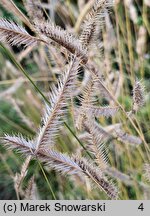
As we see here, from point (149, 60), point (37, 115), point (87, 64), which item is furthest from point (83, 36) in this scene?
point (149, 60)

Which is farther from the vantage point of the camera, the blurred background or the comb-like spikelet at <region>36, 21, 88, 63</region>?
the blurred background

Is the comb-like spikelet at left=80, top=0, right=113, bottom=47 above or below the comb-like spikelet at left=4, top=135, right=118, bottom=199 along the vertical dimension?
above

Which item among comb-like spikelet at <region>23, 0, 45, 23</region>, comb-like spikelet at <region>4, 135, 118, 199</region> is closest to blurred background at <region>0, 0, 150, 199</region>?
comb-like spikelet at <region>23, 0, 45, 23</region>

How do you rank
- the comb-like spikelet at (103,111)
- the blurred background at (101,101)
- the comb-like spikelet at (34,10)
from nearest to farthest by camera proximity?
1. the comb-like spikelet at (103,111)
2. the comb-like spikelet at (34,10)
3. the blurred background at (101,101)

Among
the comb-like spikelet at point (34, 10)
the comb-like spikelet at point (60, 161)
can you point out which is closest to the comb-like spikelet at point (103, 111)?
the comb-like spikelet at point (60, 161)

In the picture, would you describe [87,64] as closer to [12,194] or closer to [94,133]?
[94,133]

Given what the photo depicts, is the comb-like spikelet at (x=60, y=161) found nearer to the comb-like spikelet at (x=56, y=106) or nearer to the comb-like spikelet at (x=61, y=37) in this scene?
the comb-like spikelet at (x=56, y=106)

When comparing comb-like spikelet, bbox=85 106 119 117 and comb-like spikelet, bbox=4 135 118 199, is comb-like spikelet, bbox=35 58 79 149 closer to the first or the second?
comb-like spikelet, bbox=4 135 118 199

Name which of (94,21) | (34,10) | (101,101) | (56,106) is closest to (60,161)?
(56,106)

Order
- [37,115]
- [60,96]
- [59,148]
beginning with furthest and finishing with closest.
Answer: [37,115] < [59,148] < [60,96]

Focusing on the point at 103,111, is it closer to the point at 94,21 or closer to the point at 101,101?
the point at 94,21
